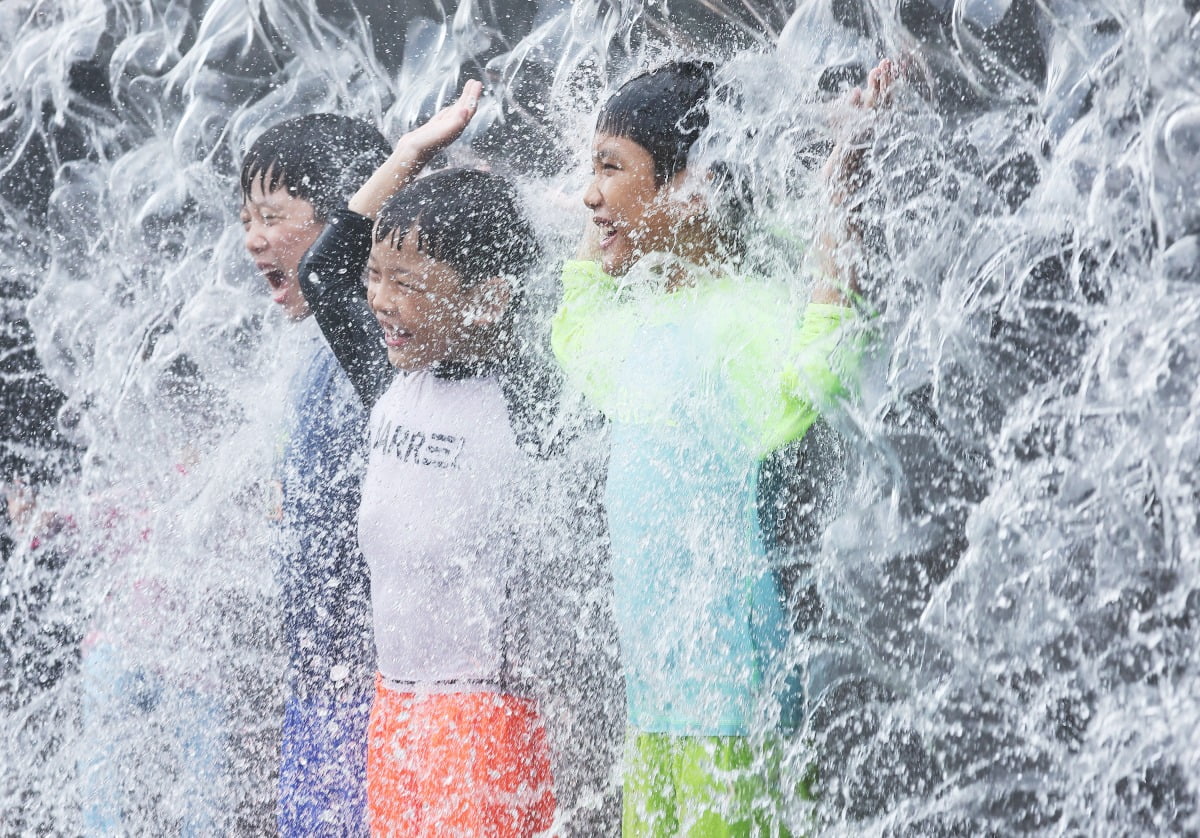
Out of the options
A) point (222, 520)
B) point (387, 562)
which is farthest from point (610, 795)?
point (222, 520)

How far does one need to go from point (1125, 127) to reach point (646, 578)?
2.61ft

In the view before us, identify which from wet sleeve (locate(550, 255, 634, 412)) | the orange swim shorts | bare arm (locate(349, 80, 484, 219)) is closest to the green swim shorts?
the orange swim shorts

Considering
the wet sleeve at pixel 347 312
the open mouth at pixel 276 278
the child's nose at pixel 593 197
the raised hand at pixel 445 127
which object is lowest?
the open mouth at pixel 276 278

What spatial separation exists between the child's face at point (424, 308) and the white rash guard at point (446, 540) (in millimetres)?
70

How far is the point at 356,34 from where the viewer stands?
2.59m

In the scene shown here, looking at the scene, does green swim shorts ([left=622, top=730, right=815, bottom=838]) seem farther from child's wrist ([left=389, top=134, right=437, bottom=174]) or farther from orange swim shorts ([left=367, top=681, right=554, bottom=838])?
child's wrist ([left=389, top=134, right=437, bottom=174])

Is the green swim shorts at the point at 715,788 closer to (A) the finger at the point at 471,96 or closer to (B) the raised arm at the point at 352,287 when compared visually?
(B) the raised arm at the point at 352,287

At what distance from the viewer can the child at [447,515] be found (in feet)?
5.89

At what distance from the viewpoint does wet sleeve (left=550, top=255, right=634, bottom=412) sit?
1815 mm

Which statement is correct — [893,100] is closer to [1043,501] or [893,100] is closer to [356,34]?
[1043,501]

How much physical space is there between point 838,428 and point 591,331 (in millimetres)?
412

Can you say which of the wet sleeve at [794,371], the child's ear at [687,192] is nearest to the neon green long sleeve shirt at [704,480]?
the wet sleeve at [794,371]

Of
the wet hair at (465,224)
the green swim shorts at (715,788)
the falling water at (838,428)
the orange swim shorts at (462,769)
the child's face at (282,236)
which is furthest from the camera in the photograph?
the child's face at (282,236)

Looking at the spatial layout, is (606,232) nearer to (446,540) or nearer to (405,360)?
(405,360)
